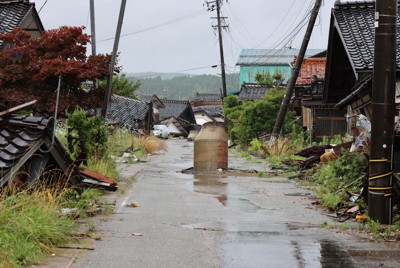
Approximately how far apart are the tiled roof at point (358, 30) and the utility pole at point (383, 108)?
6343 mm

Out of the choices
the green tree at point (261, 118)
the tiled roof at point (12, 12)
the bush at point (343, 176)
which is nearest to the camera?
the bush at point (343, 176)

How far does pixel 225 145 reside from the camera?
22672 millimetres

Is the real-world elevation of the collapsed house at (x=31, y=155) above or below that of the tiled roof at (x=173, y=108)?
above

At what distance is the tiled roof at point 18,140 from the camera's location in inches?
350

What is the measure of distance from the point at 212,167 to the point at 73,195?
11.5m

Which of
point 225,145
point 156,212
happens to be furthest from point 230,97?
point 156,212

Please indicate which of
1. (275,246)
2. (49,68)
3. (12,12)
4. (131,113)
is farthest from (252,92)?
(275,246)

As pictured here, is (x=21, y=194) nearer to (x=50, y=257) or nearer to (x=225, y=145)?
(x=50, y=257)

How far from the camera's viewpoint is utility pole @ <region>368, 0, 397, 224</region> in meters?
9.84

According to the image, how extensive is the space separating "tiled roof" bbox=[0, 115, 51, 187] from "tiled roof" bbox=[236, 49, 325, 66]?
8239 centimetres

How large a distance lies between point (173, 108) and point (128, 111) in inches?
1415

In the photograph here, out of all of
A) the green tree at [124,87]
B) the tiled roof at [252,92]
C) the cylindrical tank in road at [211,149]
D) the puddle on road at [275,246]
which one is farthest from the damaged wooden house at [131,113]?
the puddle on road at [275,246]

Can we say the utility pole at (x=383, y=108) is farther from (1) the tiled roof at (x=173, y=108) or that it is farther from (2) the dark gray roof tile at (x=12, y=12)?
(1) the tiled roof at (x=173, y=108)

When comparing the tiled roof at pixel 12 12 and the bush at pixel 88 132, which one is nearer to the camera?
Answer: the bush at pixel 88 132
